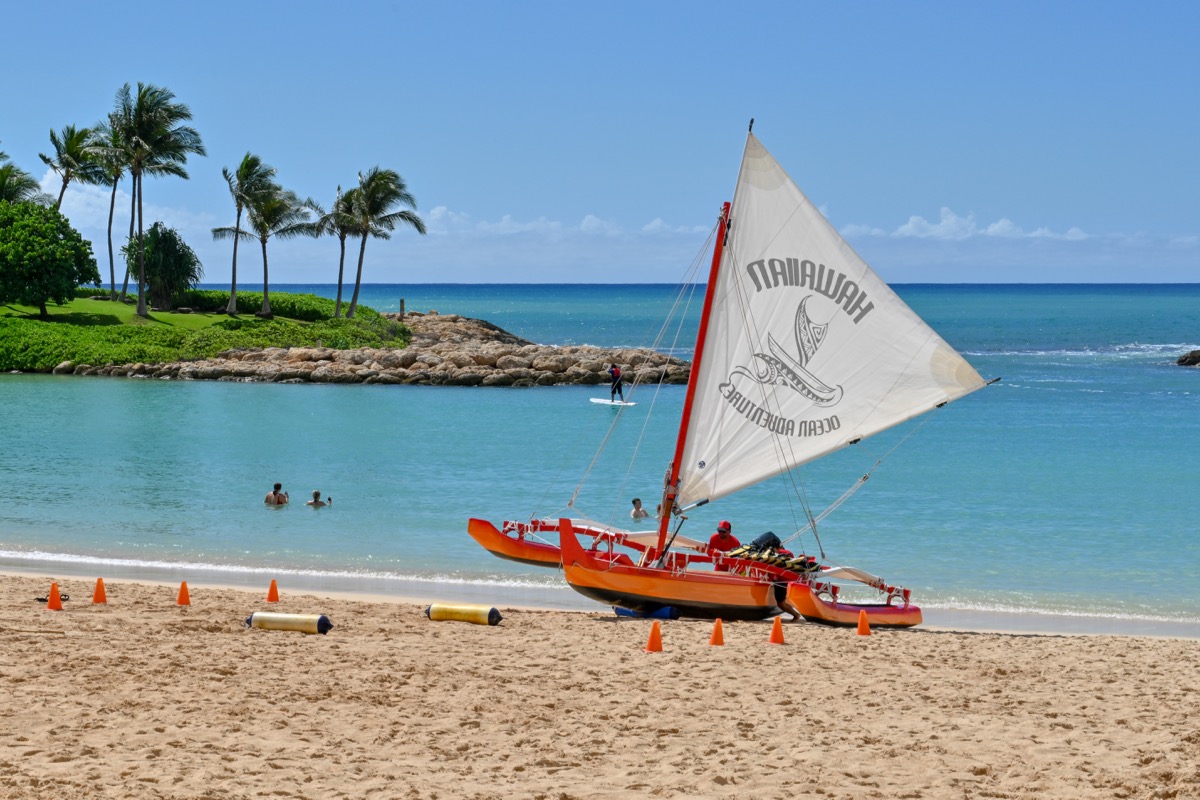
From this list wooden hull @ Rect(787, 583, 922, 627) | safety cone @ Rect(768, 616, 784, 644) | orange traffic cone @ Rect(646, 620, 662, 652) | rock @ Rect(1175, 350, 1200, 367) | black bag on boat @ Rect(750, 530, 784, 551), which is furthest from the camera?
rock @ Rect(1175, 350, 1200, 367)

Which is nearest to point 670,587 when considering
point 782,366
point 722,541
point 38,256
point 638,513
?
point 722,541

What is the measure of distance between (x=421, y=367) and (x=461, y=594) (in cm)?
4626

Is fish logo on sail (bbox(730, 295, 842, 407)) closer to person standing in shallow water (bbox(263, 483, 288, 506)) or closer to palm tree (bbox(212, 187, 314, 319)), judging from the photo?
person standing in shallow water (bbox(263, 483, 288, 506))

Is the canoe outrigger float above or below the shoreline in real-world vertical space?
above

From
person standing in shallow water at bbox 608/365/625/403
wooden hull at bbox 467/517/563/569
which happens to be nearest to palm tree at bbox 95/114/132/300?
person standing in shallow water at bbox 608/365/625/403

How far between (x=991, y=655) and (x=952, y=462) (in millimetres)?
24720

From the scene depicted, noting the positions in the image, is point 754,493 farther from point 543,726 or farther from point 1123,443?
point 543,726

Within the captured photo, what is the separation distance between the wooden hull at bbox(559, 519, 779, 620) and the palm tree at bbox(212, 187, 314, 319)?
208 feet

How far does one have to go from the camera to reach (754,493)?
110 feet

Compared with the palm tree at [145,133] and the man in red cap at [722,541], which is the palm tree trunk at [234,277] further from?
the man in red cap at [722,541]

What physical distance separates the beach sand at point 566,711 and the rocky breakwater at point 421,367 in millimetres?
46642

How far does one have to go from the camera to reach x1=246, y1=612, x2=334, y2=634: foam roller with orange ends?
16.5 meters

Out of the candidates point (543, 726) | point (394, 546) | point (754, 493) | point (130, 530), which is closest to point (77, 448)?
point (130, 530)

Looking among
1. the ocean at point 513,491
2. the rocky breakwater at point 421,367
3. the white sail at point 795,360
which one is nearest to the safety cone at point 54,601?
the ocean at point 513,491
